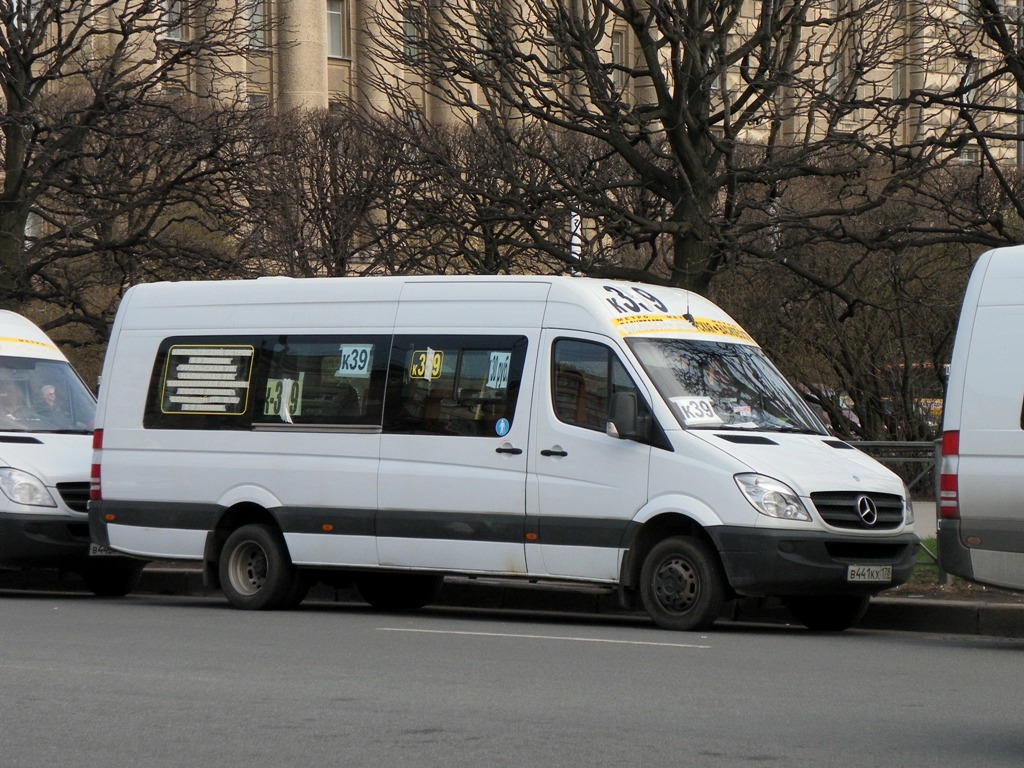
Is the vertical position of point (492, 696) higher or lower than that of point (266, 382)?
lower

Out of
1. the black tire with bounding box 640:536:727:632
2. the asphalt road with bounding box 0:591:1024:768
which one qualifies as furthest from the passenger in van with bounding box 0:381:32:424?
the black tire with bounding box 640:536:727:632

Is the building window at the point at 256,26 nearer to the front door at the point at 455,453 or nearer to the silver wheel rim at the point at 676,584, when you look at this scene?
the front door at the point at 455,453

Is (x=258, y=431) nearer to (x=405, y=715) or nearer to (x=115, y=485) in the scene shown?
(x=115, y=485)

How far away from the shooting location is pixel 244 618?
12.9m

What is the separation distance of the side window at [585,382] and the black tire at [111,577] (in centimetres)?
492

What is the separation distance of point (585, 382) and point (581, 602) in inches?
88.9

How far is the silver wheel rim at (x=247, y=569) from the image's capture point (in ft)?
45.3

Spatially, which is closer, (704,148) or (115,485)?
(115,485)

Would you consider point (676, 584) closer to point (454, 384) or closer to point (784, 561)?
point (784, 561)

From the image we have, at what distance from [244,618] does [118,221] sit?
19.2 m

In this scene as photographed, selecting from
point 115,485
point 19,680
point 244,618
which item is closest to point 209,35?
point 115,485

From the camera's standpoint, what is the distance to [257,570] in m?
13.8

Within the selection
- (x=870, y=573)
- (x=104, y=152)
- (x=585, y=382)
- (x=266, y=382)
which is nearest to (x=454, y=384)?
(x=585, y=382)

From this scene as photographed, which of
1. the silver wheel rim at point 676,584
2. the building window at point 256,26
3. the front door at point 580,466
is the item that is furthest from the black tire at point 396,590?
the building window at point 256,26
